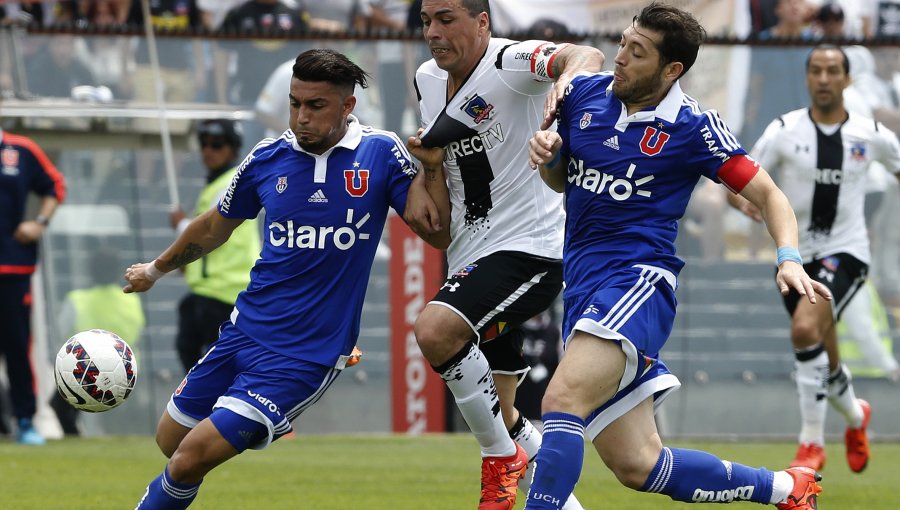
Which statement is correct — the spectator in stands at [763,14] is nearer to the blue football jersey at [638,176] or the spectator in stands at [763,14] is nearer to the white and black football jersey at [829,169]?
the white and black football jersey at [829,169]

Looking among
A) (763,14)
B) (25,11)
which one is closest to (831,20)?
(763,14)

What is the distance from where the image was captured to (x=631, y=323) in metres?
5.55

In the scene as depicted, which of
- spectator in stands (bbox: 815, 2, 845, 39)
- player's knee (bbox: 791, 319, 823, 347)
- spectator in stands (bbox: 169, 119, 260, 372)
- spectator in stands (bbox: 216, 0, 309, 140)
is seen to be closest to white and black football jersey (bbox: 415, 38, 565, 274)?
player's knee (bbox: 791, 319, 823, 347)

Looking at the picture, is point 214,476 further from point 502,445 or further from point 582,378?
point 582,378

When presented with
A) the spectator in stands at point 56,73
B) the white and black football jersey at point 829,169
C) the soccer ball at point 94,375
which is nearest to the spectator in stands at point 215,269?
the spectator in stands at point 56,73

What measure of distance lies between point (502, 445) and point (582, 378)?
3.67 feet

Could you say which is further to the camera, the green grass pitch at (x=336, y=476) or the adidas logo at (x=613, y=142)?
the green grass pitch at (x=336, y=476)

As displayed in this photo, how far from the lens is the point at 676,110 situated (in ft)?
18.9

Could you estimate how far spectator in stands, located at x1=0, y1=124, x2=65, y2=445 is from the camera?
11.6 metres

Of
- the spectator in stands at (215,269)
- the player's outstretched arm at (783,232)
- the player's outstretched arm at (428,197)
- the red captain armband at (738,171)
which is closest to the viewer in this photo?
the player's outstretched arm at (783,232)

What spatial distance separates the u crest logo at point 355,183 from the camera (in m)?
6.12

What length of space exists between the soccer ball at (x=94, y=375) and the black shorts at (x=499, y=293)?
1.35m

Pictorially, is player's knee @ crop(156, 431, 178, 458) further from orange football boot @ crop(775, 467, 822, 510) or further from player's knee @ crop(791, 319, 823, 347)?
player's knee @ crop(791, 319, 823, 347)

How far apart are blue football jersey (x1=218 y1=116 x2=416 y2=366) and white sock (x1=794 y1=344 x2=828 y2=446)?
4589 millimetres
